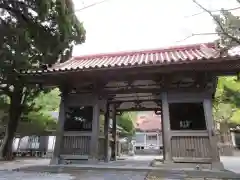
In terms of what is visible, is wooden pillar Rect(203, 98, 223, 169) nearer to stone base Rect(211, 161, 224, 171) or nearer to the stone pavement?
stone base Rect(211, 161, 224, 171)

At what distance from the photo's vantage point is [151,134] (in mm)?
32562

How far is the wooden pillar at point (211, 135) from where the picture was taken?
6.78 m

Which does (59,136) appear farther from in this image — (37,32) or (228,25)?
(228,25)

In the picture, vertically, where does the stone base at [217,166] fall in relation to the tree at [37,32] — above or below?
below

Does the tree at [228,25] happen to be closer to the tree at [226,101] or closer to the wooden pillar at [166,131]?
the wooden pillar at [166,131]

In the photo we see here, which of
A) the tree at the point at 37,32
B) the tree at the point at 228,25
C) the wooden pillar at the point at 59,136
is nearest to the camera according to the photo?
the tree at the point at 228,25

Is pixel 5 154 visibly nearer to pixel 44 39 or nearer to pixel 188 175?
pixel 44 39

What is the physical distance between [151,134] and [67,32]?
27.3m

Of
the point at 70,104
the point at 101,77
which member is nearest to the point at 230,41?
the point at 101,77

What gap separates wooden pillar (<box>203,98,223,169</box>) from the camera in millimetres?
6776

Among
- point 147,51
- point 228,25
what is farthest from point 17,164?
point 228,25

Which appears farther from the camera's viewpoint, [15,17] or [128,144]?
[128,144]

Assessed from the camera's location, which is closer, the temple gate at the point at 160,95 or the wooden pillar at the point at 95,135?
the temple gate at the point at 160,95

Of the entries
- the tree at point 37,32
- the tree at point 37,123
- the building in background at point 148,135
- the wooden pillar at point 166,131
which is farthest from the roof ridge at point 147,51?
the building in background at point 148,135
